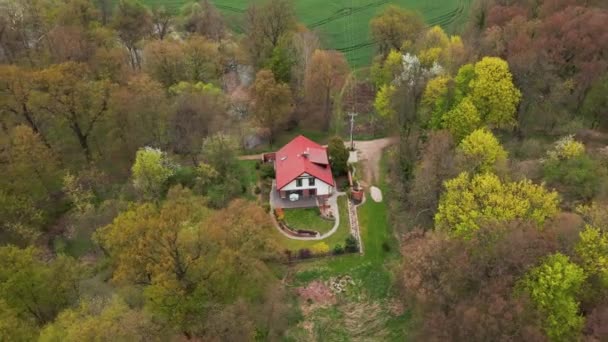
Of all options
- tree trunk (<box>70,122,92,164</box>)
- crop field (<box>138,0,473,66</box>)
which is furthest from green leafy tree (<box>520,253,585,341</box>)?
crop field (<box>138,0,473,66</box>)

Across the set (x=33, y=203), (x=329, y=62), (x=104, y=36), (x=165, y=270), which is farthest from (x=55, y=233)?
(x=329, y=62)

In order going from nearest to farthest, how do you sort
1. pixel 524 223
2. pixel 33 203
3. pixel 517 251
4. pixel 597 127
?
pixel 517 251 → pixel 524 223 → pixel 33 203 → pixel 597 127

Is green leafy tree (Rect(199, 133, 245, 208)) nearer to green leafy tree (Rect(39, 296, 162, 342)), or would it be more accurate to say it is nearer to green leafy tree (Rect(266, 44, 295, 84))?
green leafy tree (Rect(266, 44, 295, 84))

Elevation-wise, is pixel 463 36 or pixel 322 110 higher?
pixel 463 36

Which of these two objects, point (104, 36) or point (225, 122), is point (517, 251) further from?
point (104, 36)

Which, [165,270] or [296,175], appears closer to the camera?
[165,270]
